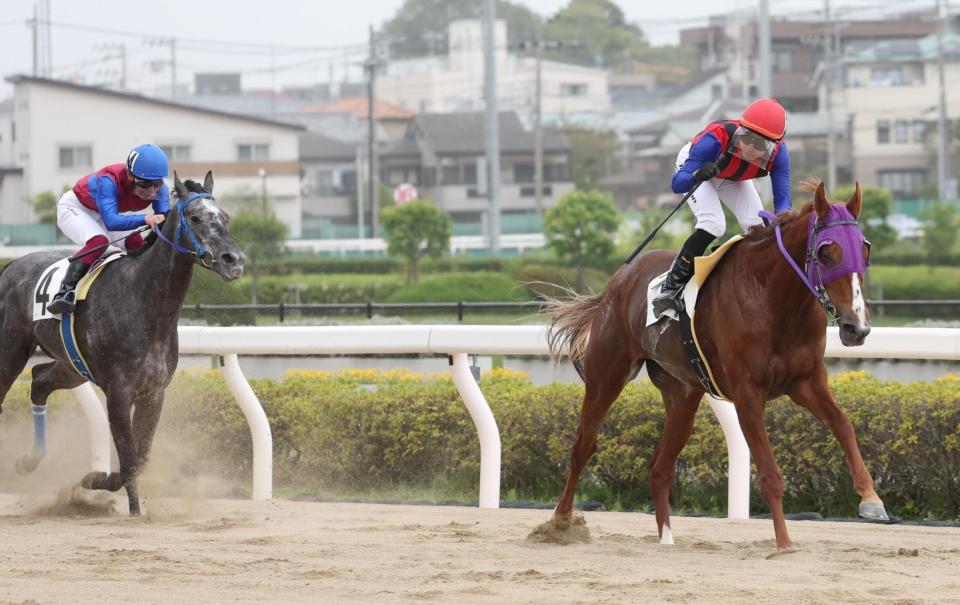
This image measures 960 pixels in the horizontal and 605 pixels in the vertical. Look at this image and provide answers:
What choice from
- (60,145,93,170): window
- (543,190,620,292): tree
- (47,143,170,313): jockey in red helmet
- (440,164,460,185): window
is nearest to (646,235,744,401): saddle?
(47,143,170,313): jockey in red helmet

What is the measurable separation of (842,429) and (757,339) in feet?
1.48

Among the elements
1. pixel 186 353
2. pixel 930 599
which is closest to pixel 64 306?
pixel 186 353

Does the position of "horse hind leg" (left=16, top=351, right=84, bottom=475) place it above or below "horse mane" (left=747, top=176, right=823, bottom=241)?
below

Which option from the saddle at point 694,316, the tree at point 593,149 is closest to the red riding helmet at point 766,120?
the saddle at point 694,316

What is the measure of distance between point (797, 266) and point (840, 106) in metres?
62.7

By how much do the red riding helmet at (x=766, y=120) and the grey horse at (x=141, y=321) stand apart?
2.43 metres

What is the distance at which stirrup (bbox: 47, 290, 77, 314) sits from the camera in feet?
22.9

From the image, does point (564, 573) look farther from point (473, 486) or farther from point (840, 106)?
point (840, 106)

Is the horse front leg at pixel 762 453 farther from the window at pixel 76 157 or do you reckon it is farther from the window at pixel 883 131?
the window at pixel 883 131

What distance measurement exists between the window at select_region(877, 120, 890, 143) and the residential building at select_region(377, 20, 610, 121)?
99.2ft

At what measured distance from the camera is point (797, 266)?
5.26 metres

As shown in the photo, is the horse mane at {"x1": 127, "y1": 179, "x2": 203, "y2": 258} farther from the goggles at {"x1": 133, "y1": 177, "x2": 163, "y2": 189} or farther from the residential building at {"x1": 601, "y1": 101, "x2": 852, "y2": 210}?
the residential building at {"x1": 601, "y1": 101, "x2": 852, "y2": 210}

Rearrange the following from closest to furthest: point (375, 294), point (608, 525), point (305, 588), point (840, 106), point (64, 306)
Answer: point (305, 588), point (608, 525), point (64, 306), point (375, 294), point (840, 106)

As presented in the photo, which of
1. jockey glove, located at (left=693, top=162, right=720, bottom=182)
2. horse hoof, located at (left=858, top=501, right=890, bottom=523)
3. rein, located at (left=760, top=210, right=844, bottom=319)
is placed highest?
jockey glove, located at (left=693, top=162, right=720, bottom=182)
